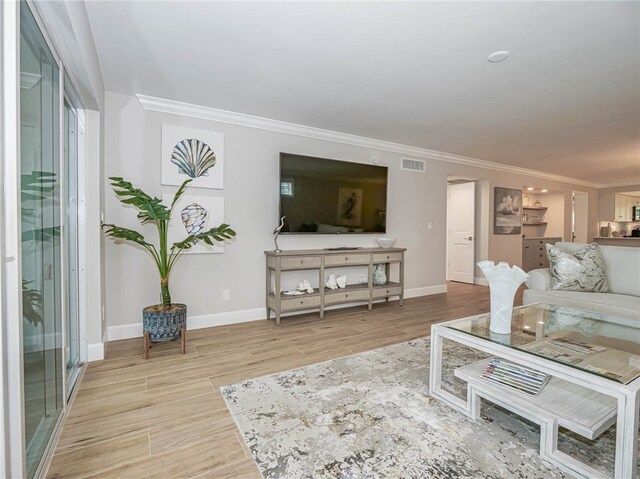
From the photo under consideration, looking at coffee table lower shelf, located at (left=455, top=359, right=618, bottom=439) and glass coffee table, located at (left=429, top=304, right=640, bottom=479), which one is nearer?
glass coffee table, located at (left=429, top=304, right=640, bottom=479)

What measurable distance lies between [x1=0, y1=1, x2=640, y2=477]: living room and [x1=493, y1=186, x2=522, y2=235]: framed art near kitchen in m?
1.40

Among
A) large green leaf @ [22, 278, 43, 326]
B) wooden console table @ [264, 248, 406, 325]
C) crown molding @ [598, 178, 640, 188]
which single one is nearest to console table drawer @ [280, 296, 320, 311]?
wooden console table @ [264, 248, 406, 325]

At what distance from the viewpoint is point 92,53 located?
83.4 inches

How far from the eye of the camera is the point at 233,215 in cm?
352

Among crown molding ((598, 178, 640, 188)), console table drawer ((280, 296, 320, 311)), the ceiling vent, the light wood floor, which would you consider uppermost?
crown molding ((598, 178, 640, 188))

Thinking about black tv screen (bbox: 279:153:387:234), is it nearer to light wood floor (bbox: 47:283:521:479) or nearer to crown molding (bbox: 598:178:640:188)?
light wood floor (bbox: 47:283:521:479)

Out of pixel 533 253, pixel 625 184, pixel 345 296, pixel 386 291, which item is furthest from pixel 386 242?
pixel 625 184

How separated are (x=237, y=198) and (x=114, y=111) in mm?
1376

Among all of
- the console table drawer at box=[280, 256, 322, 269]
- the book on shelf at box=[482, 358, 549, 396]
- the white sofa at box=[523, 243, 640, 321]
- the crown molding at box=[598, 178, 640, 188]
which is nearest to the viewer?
the book on shelf at box=[482, 358, 549, 396]

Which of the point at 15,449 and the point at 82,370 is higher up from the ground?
the point at 15,449

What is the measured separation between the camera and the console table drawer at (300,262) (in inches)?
138

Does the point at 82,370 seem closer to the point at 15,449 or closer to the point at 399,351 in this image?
the point at 15,449

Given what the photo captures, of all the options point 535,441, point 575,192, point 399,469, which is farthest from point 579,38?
point 575,192

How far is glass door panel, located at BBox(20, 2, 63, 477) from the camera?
4.11 feet
